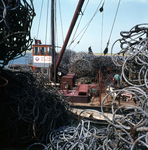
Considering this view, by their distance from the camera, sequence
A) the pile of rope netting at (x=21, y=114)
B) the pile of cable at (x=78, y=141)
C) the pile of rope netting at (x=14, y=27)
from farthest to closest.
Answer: the pile of rope netting at (x=21, y=114) → the pile of cable at (x=78, y=141) → the pile of rope netting at (x=14, y=27)

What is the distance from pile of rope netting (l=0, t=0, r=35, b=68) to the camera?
10.0 feet

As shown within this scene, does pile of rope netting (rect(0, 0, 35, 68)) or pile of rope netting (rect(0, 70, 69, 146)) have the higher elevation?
pile of rope netting (rect(0, 0, 35, 68))

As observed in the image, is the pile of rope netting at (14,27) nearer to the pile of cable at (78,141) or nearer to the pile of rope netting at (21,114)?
the pile of rope netting at (21,114)

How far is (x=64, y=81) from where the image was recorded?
425 inches

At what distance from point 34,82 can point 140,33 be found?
132 inches

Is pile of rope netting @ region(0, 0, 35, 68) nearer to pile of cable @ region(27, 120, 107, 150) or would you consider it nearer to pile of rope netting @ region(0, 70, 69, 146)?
pile of rope netting @ region(0, 70, 69, 146)

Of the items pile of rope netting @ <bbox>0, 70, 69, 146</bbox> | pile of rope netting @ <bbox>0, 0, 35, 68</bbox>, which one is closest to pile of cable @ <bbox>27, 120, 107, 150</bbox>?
pile of rope netting @ <bbox>0, 70, 69, 146</bbox>

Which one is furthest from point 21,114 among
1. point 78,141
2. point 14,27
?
point 14,27

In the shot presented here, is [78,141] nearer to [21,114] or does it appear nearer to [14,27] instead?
[21,114]

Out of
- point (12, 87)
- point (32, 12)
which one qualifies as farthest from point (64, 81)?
point (32, 12)

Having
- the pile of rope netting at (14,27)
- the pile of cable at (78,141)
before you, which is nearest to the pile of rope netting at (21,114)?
the pile of cable at (78,141)

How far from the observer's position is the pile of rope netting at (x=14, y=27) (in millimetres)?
3059

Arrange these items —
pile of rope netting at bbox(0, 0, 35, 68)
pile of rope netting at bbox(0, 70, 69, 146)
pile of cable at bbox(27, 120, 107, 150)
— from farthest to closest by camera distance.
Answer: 1. pile of rope netting at bbox(0, 70, 69, 146)
2. pile of cable at bbox(27, 120, 107, 150)
3. pile of rope netting at bbox(0, 0, 35, 68)

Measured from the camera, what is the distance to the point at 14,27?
3406 millimetres
